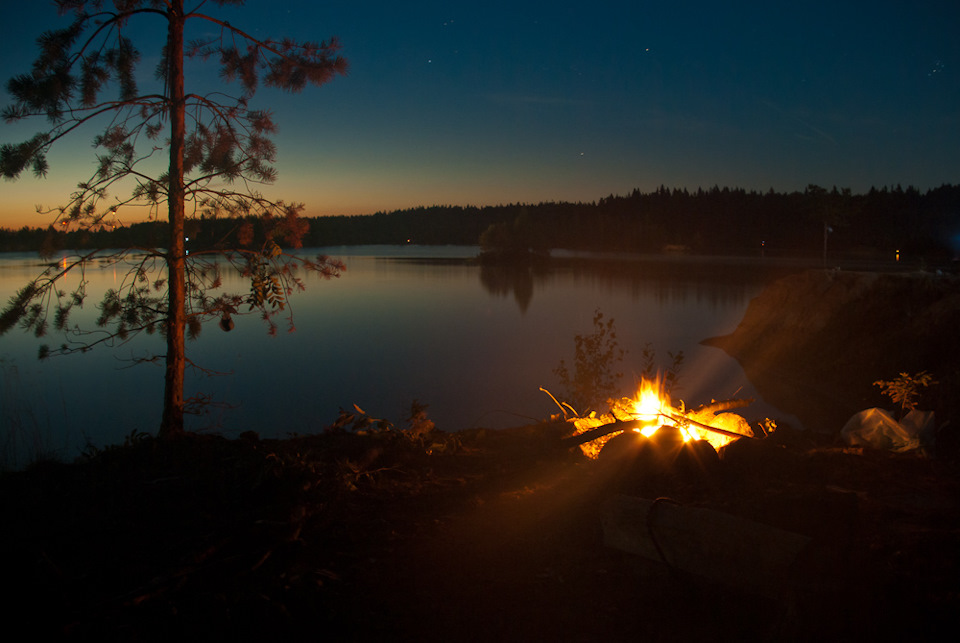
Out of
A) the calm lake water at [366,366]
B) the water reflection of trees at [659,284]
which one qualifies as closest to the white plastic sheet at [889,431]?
the calm lake water at [366,366]

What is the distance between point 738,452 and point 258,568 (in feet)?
11.9

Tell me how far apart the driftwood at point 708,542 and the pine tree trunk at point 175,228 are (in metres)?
4.59

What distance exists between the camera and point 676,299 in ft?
108

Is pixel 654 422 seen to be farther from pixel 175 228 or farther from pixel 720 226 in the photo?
pixel 720 226

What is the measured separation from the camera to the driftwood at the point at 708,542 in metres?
2.80

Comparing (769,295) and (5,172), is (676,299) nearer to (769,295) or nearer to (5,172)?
(769,295)

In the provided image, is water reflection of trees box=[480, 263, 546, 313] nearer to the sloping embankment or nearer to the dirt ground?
the sloping embankment

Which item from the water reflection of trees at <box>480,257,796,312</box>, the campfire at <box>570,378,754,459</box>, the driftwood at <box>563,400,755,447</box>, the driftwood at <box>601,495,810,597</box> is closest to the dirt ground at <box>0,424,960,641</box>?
the driftwood at <box>601,495,810,597</box>

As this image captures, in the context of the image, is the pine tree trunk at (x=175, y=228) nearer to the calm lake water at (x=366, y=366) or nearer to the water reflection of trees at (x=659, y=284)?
the calm lake water at (x=366, y=366)

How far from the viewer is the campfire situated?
527 cm

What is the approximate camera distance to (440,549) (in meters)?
3.49

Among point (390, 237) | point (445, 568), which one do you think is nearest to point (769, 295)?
point (445, 568)

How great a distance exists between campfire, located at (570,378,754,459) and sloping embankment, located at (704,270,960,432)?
5.99 meters

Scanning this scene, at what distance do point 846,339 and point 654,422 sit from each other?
9.95 metres
